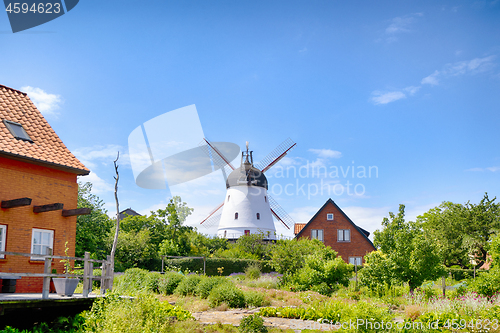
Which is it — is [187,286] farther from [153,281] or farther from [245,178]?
[245,178]

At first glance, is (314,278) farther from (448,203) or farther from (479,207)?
(448,203)

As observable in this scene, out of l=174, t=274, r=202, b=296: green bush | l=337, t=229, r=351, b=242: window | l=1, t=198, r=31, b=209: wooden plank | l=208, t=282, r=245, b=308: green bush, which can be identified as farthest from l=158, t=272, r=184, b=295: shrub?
l=337, t=229, r=351, b=242: window

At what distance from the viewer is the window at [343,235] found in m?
39.9

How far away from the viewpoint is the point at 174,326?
10.3 m

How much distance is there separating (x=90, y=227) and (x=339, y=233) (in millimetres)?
25038

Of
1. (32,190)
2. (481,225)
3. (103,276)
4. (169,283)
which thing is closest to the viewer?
(103,276)

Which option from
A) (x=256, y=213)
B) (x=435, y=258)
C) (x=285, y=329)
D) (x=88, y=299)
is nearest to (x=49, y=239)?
(x=88, y=299)

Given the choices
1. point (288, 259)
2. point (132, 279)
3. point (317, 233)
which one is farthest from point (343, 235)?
point (132, 279)

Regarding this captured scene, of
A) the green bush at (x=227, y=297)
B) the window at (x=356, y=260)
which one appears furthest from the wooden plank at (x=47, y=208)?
the window at (x=356, y=260)

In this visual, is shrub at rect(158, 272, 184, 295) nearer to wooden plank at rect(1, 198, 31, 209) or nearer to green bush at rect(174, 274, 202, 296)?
green bush at rect(174, 274, 202, 296)

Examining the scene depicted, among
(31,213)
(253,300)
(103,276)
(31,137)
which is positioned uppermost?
(31,137)

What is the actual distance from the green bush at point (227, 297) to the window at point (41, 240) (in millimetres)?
6125

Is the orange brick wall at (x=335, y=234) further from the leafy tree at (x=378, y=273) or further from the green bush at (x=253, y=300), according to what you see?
the green bush at (x=253, y=300)

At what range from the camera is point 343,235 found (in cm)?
4000
